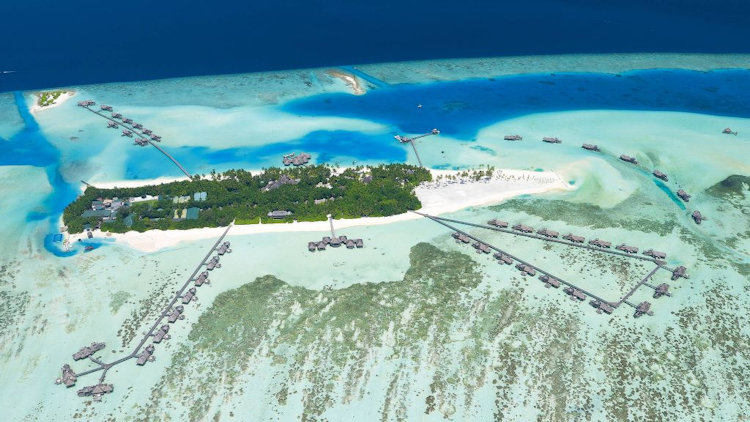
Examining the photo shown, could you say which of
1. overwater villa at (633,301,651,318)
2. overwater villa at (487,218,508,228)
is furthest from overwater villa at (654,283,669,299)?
overwater villa at (487,218,508,228)

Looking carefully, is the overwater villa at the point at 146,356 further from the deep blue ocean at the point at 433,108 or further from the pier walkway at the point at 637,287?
the pier walkway at the point at 637,287

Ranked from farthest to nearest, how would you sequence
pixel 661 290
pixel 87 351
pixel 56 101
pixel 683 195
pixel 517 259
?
pixel 56 101
pixel 683 195
pixel 517 259
pixel 661 290
pixel 87 351

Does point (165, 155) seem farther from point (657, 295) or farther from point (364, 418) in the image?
point (657, 295)

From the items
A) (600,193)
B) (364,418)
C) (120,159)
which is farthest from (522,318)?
(120,159)

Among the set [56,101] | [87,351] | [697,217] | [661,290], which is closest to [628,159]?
[697,217]

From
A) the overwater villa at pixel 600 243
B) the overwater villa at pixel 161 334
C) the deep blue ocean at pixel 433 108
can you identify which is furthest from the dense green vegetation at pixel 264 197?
the overwater villa at pixel 600 243

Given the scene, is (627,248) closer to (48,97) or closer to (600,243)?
(600,243)

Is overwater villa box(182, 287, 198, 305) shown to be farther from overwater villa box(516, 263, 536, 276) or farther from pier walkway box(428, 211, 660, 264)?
overwater villa box(516, 263, 536, 276)
